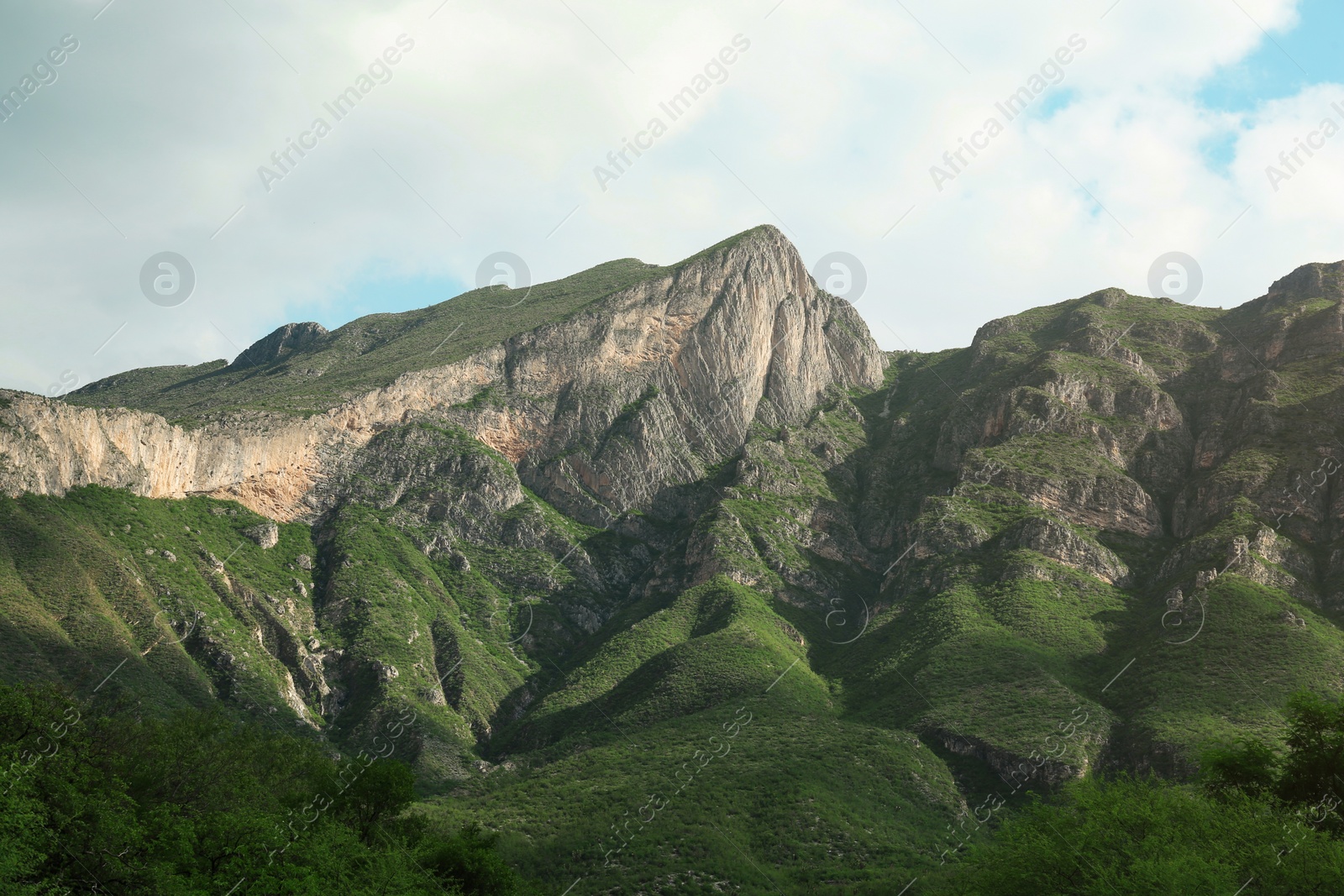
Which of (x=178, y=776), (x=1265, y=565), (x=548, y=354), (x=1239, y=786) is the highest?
(x=548, y=354)

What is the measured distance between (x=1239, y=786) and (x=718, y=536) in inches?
3673

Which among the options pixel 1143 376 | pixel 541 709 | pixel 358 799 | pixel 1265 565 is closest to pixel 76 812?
pixel 358 799

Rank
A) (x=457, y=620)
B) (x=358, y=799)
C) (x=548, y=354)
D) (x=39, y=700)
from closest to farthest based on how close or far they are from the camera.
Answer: (x=39, y=700)
(x=358, y=799)
(x=457, y=620)
(x=548, y=354)

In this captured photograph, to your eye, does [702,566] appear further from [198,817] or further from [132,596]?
[198,817]

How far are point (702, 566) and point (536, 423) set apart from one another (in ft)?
139

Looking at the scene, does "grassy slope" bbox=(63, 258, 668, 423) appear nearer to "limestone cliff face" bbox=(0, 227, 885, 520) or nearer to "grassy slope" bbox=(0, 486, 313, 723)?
"limestone cliff face" bbox=(0, 227, 885, 520)

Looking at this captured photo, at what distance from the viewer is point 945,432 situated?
560ft

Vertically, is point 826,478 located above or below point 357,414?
below

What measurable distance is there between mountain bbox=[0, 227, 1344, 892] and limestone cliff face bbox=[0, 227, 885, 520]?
52 centimetres

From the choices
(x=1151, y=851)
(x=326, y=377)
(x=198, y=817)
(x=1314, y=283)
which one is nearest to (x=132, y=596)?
(x=198, y=817)

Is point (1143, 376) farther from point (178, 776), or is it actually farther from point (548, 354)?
point (178, 776)

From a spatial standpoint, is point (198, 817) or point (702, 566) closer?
point (198, 817)

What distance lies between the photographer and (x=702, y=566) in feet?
484

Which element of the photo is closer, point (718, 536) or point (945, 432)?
point (718, 536)
